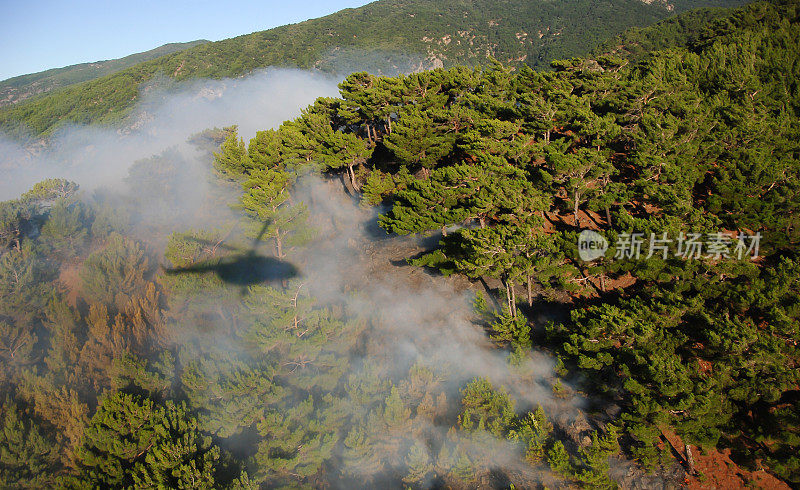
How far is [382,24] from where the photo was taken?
531ft

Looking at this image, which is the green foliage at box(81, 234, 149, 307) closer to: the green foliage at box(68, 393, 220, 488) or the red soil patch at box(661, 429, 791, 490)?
the green foliage at box(68, 393, 220, 488)

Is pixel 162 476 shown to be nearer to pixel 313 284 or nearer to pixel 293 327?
pixel 293 327

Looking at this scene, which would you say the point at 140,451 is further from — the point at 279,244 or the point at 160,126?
the point at 160,126

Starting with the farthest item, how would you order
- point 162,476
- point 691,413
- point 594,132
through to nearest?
point 594,132 < point 162,476 < point 691,413

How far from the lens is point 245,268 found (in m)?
31.4

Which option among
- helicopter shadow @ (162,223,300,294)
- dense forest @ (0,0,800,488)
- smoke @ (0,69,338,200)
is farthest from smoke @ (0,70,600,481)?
smoke @ (0,69,338,200)

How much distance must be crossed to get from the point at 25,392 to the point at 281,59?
5658 inches

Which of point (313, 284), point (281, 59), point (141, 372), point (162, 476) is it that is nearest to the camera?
point (162, 476)

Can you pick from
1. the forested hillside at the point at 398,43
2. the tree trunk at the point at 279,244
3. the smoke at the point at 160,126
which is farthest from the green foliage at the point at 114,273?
the forested hillside at the point at 398,43

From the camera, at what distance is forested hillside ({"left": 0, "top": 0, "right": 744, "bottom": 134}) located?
429ft

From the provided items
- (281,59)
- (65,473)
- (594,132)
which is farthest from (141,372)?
(281,59)

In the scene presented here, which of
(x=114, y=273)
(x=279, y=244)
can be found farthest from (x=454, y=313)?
(x=114, y=273)

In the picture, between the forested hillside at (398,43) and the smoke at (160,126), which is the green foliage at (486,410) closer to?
the smoke at (160,126)

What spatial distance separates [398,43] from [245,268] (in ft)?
465
